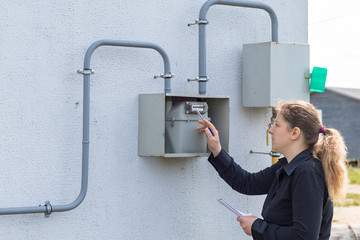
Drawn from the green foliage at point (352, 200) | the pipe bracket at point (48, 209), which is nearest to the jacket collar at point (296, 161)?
the pipe bracket at point (48, 209)

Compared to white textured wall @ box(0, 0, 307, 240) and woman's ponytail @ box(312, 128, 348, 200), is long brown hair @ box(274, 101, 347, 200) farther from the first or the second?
white textured wall @ box(0, 0, 307, 240)

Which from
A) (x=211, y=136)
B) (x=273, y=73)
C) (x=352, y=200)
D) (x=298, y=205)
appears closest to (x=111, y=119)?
(x=211, y=136)

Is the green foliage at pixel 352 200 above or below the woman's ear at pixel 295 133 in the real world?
below

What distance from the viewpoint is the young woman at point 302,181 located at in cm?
272

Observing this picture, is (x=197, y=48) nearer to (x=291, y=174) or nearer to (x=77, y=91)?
(x=77, y=91)

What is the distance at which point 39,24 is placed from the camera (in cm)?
300

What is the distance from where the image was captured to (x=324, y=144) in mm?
2895

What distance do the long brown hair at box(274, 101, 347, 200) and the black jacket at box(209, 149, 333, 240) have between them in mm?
35

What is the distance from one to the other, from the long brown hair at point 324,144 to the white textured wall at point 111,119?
80cm

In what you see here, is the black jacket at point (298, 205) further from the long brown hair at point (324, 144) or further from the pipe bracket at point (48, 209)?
the pipe bracket at point (48, 209)

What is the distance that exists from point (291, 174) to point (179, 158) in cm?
85

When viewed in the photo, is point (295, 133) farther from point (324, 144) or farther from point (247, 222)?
point (247, 222)

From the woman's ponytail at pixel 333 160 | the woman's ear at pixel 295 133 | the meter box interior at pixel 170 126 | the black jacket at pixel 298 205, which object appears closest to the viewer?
the black jacket at pixel 298 205

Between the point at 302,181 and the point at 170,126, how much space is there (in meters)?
0.86
